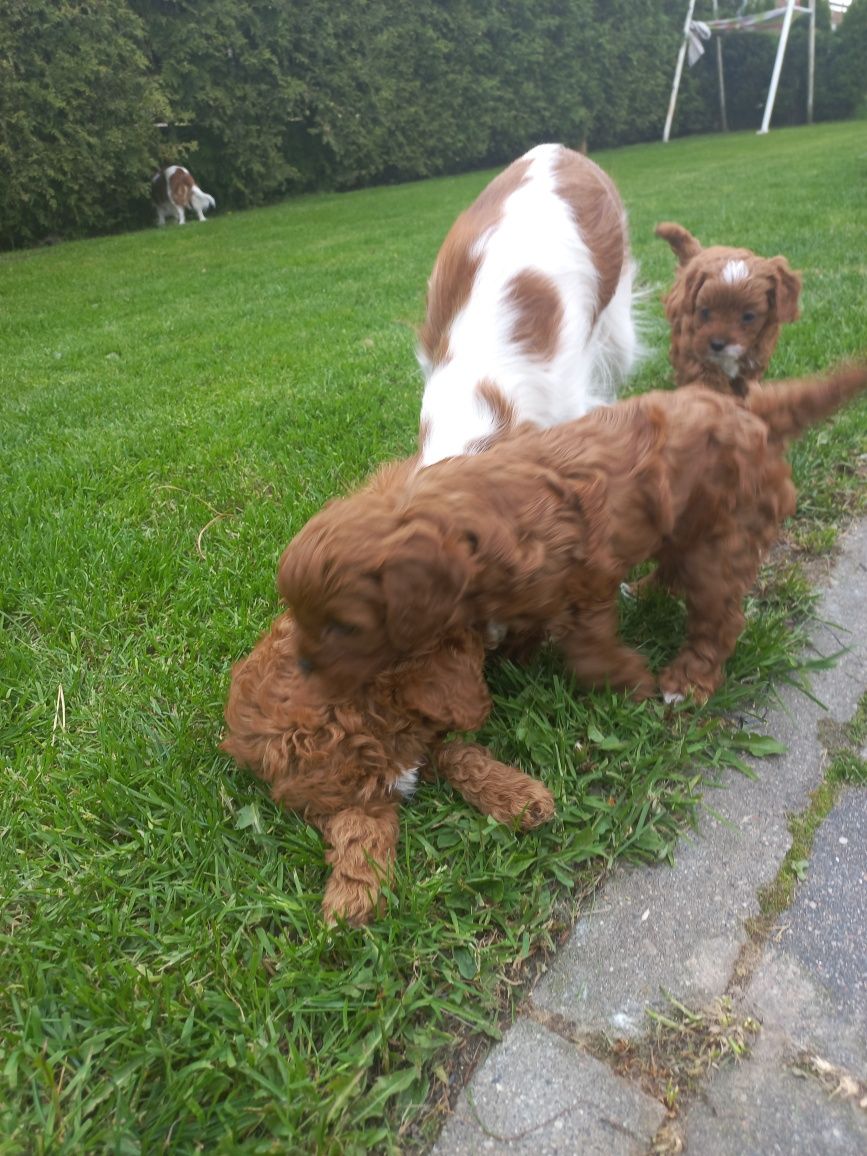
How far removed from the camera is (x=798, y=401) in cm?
262

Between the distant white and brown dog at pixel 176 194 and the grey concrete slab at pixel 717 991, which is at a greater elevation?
the distant white and brown dog at pixel 176 194

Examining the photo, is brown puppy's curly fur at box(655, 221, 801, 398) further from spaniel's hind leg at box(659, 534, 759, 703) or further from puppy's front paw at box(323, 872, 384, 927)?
puppy's front paw at box(323, 872, 384, 927)

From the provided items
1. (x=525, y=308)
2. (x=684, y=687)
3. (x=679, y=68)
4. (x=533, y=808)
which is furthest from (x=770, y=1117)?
(x=679, y=68)

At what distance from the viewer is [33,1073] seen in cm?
163

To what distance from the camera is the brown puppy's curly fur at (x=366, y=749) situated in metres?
2.06

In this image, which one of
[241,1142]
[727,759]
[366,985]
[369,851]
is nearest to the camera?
[241,1142]

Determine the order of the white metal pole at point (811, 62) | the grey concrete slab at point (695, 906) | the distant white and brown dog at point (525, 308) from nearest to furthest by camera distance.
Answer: the grey concrete slab at point (695, 906) < the distant white and brown dog at point (525, 308) < the white metal pole at point (811, 62)

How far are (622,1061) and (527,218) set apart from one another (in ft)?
Answer: 10.3

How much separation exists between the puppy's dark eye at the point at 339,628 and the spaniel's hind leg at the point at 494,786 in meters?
0.50

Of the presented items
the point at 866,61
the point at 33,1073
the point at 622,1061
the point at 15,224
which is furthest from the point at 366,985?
the point at 866,61

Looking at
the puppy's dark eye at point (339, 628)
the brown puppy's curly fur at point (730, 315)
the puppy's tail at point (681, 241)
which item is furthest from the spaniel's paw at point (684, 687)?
the puppy's tail at point (681, 241)

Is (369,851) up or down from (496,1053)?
up

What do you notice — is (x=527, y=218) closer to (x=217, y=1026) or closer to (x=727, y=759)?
(x=727, y=759)

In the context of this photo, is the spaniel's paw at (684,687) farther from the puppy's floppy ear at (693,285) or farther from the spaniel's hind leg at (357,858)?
the puppy's floppy ear at (693,285)
